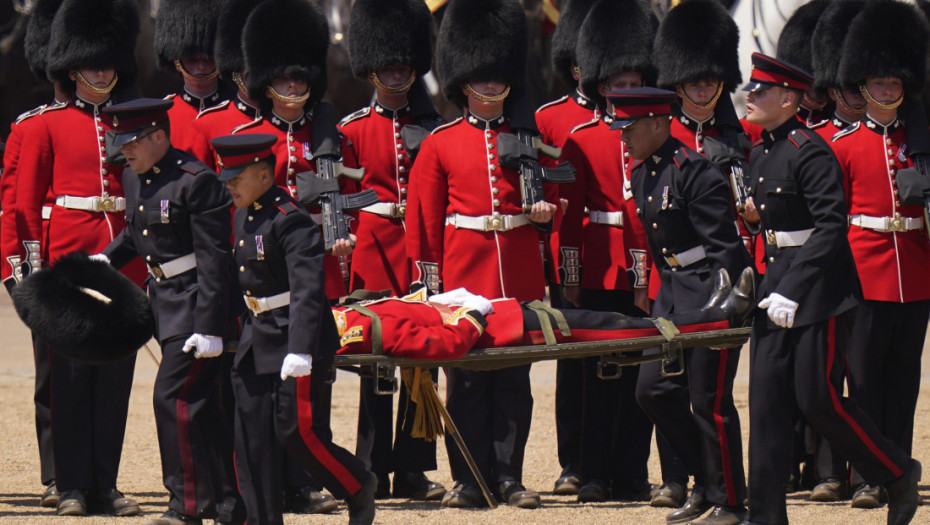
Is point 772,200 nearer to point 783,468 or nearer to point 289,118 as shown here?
point 783,468

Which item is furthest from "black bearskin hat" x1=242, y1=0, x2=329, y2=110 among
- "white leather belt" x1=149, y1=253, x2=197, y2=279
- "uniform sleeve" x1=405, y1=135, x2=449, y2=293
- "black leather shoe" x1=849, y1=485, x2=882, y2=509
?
"black leather shoe" x1=849, y1=485, x2=882, y2=509

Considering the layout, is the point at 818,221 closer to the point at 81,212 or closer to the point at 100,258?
the point at 100,258

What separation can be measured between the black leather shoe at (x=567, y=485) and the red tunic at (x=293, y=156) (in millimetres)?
1061

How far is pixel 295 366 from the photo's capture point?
4758 millimetres

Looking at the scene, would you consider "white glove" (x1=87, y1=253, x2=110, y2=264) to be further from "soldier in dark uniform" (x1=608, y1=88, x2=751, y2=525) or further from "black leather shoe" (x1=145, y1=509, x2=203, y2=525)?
"soldier in dark uniform" (x1=608, y1=88, x2=751, y2=525)

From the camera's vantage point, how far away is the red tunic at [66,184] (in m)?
5.97

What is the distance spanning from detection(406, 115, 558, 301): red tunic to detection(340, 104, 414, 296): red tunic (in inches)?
9.6

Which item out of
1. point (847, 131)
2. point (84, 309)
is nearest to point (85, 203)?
point (84, 309)

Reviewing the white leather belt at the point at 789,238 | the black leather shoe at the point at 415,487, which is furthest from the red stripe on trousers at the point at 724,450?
the black leather shoe at the point at 415,487

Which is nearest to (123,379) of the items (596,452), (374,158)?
(374,158)

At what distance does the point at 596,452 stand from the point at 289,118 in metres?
1.63

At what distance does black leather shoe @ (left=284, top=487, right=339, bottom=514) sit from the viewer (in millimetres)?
5809

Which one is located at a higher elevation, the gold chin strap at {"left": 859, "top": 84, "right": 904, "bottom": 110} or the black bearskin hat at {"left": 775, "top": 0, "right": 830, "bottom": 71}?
the black bearskin hat at {"left": 775, "top": 0, "right": 830, "bottom": 71}

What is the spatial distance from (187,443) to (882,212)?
2.52 m
